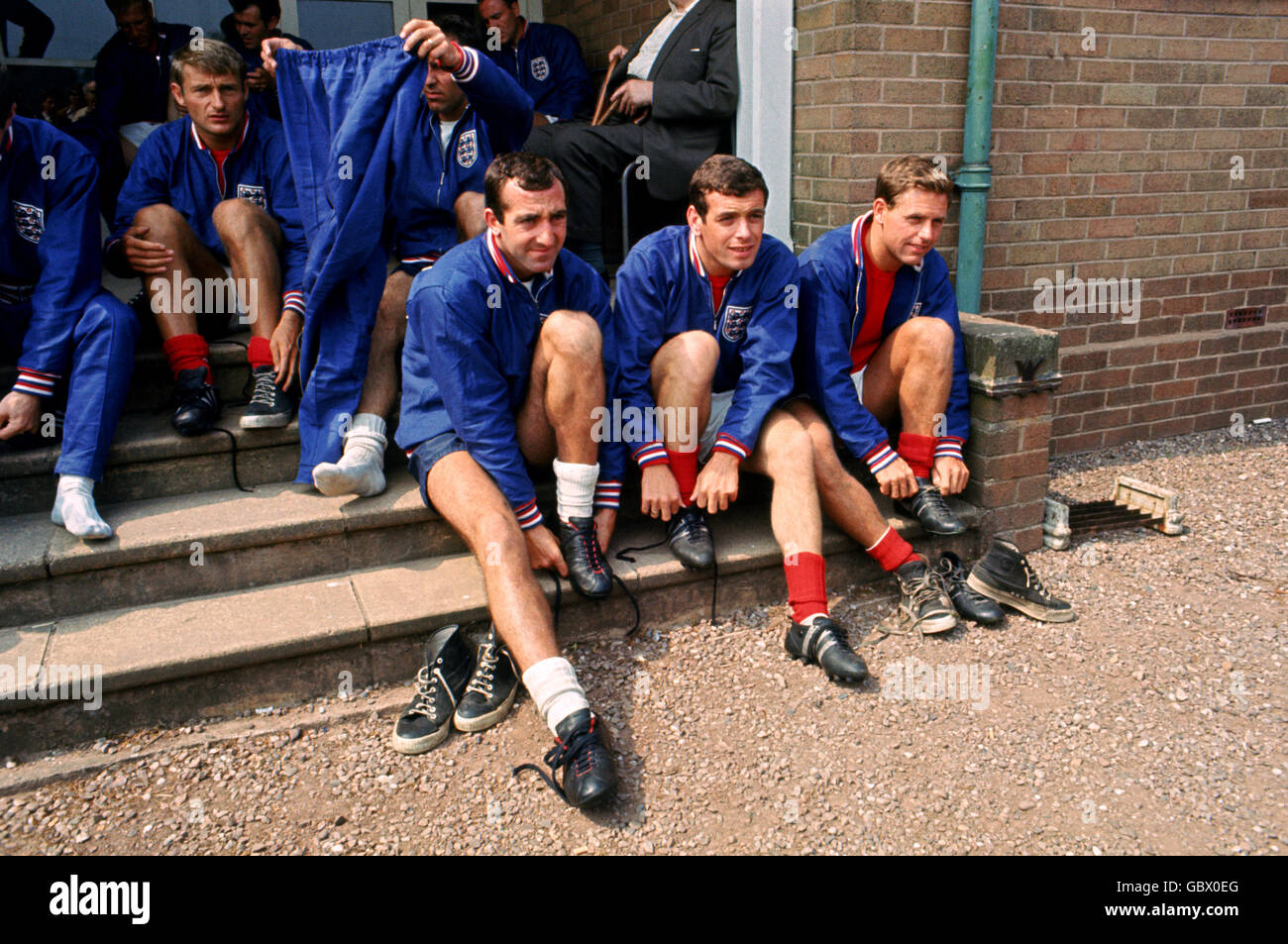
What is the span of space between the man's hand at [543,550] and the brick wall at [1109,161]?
1.96 metres

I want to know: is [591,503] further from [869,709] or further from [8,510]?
[8,510]

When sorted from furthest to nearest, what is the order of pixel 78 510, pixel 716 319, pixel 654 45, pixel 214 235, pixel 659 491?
pixel 654 45, pixel 214 235, pixel 716 319, pixel 659 491, pixel 78 510

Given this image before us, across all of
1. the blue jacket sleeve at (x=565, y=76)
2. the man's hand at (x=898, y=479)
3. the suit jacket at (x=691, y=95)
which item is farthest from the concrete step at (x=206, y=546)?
the blue jacket sleeve at (x=565, y=76)

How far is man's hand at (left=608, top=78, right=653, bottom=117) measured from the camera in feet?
13.4

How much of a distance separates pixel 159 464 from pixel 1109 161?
13.8ft

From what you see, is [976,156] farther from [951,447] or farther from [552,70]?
[552,70]

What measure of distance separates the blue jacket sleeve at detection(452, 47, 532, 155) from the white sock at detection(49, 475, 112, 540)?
5.87 feet

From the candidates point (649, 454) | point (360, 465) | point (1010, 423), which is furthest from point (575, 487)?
point (1010, 423)

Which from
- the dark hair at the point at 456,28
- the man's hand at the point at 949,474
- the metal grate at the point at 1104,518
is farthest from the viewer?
the dark hair at the point at 456,28

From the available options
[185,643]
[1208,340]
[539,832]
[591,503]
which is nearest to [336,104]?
[591,503]

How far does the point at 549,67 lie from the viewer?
5121 mm

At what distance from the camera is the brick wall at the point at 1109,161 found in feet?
12.4

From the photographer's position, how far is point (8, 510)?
298cm

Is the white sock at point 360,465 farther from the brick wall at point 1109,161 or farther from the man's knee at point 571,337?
the brick wall at point 1109,161
